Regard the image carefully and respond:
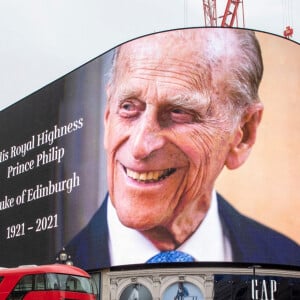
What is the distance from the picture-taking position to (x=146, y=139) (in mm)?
46000

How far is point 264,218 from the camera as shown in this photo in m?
45.6

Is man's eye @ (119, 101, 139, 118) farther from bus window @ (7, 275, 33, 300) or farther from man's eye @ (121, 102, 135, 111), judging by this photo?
bus window @ (7, 275, 33, 300)

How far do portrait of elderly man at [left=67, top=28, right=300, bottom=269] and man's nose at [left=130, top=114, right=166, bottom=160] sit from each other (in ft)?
0.21

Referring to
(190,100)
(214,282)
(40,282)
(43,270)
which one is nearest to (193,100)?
(190,100)

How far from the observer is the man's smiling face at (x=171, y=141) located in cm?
4512

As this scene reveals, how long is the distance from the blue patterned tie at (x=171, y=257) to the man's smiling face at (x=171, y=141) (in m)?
0.84

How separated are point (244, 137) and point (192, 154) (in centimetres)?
367

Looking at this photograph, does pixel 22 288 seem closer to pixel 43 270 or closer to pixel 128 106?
pixel 43 270

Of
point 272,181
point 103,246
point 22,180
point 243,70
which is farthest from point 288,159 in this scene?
point 22,180

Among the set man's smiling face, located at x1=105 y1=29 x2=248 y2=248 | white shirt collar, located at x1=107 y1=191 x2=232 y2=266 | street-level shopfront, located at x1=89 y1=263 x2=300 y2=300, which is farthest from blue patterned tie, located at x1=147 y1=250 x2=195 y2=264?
man's smiling face, located at x1=105 y1=29 x2=248 y2=248

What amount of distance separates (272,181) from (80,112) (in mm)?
15423

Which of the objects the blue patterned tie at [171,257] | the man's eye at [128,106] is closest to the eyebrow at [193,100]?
the man's eye at [128,106]

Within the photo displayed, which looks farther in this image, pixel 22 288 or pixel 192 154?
pixel 192 154

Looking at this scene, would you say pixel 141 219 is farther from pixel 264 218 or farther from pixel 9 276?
pixel 9 276
